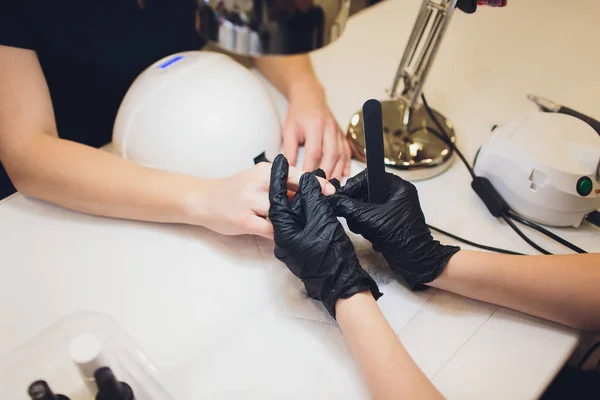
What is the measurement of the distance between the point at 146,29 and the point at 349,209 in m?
0.54

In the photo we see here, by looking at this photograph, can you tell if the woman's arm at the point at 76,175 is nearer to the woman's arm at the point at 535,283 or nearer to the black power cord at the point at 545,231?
the woman's arm at the point at 535,283

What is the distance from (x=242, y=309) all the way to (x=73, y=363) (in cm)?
20

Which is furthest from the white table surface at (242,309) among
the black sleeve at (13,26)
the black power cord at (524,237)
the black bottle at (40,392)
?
the black sleeve at (13,26)

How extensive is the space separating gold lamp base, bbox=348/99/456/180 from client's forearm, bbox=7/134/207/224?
32 cm

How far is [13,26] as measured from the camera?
0.70m

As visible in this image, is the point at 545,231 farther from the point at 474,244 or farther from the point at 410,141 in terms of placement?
the point at 410,141

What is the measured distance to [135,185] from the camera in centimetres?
70

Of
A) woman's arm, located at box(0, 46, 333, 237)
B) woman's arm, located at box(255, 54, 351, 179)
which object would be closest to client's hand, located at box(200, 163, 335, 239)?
woman's arm, located at box(0, 46, 333, 237)

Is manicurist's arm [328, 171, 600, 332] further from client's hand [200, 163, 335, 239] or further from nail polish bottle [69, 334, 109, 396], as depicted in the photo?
nail polish bottle [69, 334, 109, 396]

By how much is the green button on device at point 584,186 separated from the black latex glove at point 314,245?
1.11 ft

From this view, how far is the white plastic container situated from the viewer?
52cm

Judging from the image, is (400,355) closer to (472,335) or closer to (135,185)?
(472,335)

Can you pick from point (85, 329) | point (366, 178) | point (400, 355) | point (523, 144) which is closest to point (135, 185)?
point (85, 329)

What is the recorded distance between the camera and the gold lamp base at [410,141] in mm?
812
